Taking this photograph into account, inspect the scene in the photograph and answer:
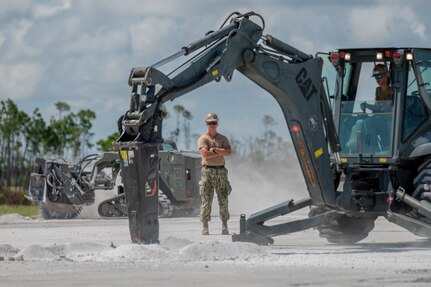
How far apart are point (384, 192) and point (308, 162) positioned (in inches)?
49.8

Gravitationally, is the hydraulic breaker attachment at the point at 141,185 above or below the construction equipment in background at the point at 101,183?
below

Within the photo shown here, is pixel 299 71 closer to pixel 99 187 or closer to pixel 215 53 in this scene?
pixel 215 53

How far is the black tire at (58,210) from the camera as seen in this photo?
32.0m

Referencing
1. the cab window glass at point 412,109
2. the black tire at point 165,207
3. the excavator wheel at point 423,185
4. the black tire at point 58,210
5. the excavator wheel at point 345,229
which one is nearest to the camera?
the excavator wheel at point 423,185

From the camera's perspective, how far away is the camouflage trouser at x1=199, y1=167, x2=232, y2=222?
20.2 meters

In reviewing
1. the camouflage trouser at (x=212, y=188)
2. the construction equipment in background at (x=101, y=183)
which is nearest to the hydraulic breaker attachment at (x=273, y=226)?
the camouflage trouser at (x=212, y=188)

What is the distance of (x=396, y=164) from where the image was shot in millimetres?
18078

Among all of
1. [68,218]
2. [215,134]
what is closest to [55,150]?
[68,218]

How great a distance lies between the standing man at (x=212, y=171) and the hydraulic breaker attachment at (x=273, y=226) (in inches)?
68.5

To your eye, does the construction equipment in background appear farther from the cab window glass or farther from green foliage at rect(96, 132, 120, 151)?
green foliage at rect(96, 132, 120, 151)

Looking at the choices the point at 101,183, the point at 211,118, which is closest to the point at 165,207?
the point at 101,183

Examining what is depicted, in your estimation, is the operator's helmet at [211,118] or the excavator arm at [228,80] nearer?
the excavator arm at [228,80]

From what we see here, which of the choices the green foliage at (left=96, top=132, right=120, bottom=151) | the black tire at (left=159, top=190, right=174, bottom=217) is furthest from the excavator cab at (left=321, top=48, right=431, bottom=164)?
the green foliage at (left=96, top=132, right=120, bottom=151)

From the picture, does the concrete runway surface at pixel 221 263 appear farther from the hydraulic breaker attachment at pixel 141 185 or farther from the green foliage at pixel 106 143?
the green foliage at pixel 106 143
